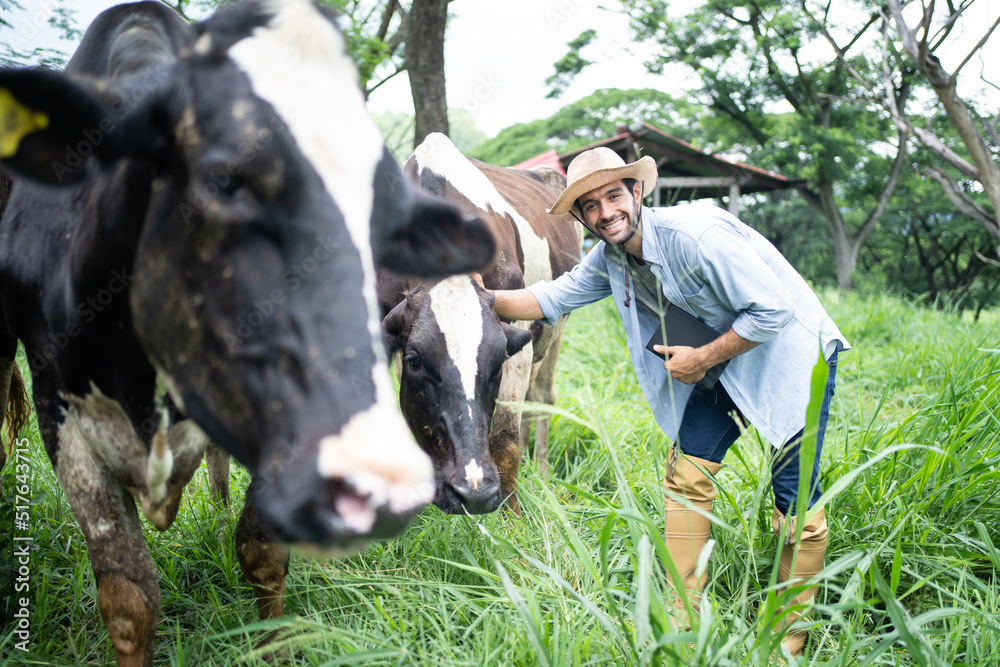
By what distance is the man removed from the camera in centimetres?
248

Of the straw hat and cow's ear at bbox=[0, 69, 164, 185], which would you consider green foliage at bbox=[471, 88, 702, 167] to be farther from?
cow's ear at bbox=[0, 69, 164, 185]

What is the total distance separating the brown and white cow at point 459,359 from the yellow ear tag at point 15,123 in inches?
43.9

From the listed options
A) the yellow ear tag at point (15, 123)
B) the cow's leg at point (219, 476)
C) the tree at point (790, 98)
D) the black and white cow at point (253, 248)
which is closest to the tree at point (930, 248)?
the tree at point (790, 98)

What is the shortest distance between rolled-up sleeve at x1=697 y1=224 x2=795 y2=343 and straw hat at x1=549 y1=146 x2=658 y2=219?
0.41 meters

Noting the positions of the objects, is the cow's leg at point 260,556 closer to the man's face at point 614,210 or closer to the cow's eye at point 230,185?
the cow's eye at point 230,185

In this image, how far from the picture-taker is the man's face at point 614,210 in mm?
2641

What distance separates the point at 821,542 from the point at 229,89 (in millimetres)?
2537

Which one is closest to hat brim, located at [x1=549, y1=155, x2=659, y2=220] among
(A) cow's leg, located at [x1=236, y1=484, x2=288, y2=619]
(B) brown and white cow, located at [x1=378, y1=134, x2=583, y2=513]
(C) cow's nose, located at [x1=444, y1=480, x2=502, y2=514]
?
(B) brown and white cow, located at [x1=378, y1=134, x2=583, y2=513]

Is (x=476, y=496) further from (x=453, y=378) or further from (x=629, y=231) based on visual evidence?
(x=629, y=231)

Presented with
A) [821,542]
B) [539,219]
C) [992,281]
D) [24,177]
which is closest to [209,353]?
[24,177]

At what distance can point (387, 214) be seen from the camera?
1399 mm

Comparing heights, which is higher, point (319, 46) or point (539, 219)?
point (319, 46)

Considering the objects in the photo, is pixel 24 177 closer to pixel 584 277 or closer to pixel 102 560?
pixel 102 560

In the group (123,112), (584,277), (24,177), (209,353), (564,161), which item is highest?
(123,112)
